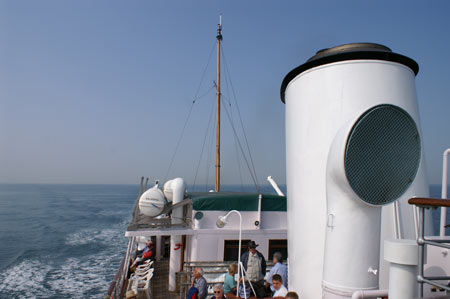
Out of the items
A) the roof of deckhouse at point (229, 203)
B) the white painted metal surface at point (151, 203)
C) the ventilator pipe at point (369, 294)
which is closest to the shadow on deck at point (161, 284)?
the roof of deckhouse at point (229, 203)

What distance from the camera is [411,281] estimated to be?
98.9 inches

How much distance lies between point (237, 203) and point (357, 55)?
666cm

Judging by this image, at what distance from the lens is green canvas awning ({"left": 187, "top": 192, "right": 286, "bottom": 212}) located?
9.75 meters

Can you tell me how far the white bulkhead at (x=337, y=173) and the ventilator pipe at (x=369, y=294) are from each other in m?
0.11

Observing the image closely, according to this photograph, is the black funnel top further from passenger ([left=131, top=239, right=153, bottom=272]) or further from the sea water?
the sea water

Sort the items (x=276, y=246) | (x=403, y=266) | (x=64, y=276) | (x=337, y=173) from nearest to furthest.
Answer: (x=403, y=266) < (x=337, y=173) < (x=276, y=246) < (x=64, y=276)

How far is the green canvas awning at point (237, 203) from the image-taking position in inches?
384

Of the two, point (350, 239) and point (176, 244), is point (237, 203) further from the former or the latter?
point (350, 239)

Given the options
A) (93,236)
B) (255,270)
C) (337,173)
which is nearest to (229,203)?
(255,270)

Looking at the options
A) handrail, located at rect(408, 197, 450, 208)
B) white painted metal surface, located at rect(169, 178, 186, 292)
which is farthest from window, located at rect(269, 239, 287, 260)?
handrail, located at rect(408, 197, 450, 208)

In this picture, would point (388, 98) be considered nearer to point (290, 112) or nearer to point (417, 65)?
point (417, 65)

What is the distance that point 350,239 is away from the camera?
3336 mm

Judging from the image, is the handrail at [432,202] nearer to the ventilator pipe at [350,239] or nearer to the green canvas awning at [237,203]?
the ventilator pipe at [350,239]

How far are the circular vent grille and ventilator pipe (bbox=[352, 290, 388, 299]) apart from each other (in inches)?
37.3
